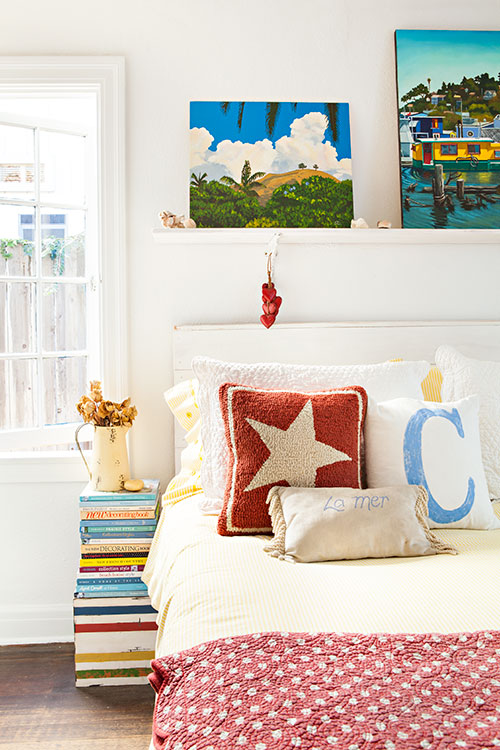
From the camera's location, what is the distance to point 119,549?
1.96 m

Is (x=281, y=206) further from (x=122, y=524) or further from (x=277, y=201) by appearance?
(x=122, y=524)

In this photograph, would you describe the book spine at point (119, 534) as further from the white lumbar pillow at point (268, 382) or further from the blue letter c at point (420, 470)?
the blue letter c at point (420, 470)

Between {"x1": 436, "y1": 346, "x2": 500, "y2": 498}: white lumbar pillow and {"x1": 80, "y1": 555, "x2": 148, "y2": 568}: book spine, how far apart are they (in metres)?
1.11

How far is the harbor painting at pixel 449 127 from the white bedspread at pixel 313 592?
1.31 m

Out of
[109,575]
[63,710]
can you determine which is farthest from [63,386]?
[63,710]

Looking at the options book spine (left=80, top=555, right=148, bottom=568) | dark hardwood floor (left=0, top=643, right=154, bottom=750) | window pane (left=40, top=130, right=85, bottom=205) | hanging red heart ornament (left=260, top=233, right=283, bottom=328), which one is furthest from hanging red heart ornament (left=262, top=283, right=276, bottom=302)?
dark hardwood floor (left=0, top=643, right=154, bottom=750)

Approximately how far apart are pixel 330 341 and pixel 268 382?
23.5 inches

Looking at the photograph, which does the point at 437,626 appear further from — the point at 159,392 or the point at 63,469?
the point at 63,469

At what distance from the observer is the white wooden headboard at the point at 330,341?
7.29ft

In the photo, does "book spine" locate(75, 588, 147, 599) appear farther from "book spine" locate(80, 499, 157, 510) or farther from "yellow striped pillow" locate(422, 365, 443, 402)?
"yellow striped pillow" locate(422, 365, 443, 402)

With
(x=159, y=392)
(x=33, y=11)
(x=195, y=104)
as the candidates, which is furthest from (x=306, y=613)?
(x=33, y=11)

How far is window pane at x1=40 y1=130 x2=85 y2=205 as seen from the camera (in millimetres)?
2334

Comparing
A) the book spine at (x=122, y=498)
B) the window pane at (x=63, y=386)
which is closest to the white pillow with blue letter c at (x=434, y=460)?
the book spine at (x=122, y=498)

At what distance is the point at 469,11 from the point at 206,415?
1.87 meters
